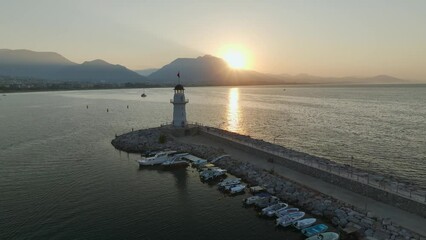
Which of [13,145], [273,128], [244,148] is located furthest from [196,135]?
[13,145]

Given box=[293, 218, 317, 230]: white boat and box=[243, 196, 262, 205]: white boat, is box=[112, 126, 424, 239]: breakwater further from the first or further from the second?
box=[243, 196, 262, 205]: white boat

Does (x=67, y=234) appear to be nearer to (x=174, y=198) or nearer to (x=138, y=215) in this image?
(x=138, y=215)

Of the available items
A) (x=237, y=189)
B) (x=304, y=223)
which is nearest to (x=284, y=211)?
(x=304, y=223)

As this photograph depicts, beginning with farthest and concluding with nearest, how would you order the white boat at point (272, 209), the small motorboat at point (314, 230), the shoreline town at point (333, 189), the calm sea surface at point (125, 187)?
the white boat at point (272, 209)
the calm sea surface at point (125, 187)
the small motorboat at point (314, 230)
the shoreline town at point (333, 189)

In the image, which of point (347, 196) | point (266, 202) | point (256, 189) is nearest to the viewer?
point (347, 196)

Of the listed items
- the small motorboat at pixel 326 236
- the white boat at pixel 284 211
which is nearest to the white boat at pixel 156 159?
the white boat at pixel 284 211

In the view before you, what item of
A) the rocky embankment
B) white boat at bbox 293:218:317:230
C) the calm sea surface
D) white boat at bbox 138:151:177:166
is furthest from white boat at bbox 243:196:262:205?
white boat at bbox 138:151:177:166

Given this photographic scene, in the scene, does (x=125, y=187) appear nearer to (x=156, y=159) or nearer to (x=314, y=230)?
(x=156, y=159)

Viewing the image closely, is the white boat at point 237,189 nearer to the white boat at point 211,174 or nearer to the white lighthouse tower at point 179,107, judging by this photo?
the white boat at point 211,174
